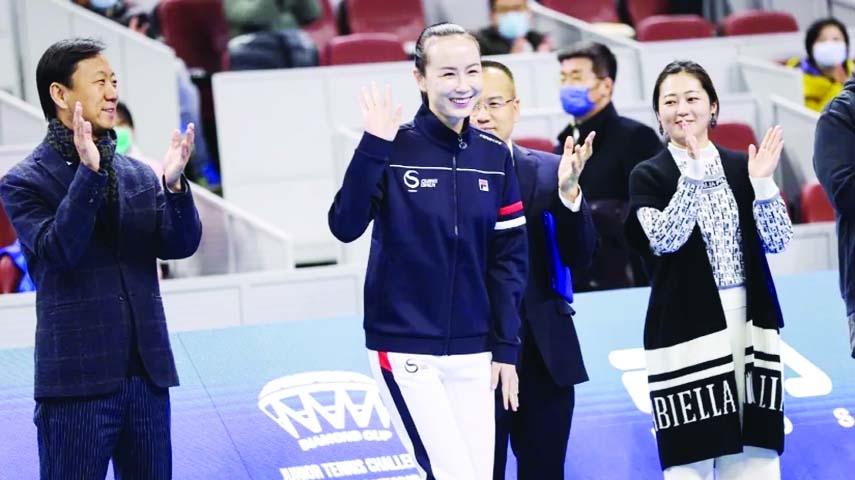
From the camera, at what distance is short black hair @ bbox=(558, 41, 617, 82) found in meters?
6.37

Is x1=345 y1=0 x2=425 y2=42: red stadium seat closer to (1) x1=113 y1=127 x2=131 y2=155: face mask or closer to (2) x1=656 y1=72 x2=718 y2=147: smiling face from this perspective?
(1) x1=113 y1=127 x2=131 y2=155: face mask

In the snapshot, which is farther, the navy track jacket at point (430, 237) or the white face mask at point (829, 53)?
the white face mask at point (829, 53)

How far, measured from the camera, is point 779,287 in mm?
5812

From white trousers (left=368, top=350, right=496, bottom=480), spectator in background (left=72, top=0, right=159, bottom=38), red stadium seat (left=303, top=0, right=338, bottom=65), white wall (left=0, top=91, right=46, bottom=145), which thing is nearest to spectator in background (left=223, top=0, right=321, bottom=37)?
spectator in background (left=72, top=0, right=159, bottom=38)

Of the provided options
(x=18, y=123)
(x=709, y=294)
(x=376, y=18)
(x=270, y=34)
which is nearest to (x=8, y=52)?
(x=18, y=123)

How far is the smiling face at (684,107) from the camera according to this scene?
13.7ft

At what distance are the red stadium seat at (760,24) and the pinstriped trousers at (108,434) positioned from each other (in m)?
8.35

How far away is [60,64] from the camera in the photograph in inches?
143

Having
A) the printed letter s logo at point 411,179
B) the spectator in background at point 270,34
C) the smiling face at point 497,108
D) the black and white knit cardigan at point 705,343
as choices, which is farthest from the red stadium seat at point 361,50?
the printed letter s logo at point 411,179

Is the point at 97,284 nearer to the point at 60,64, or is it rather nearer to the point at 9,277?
the point at 60,64

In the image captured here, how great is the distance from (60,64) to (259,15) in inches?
232

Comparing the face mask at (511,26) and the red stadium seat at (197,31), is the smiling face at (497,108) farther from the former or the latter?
the red stadium seat at (197,31)

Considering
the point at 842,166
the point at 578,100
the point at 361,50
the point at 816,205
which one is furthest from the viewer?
the point at 361,50

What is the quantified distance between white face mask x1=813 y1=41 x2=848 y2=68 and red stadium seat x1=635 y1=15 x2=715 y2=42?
1808 millimetres
